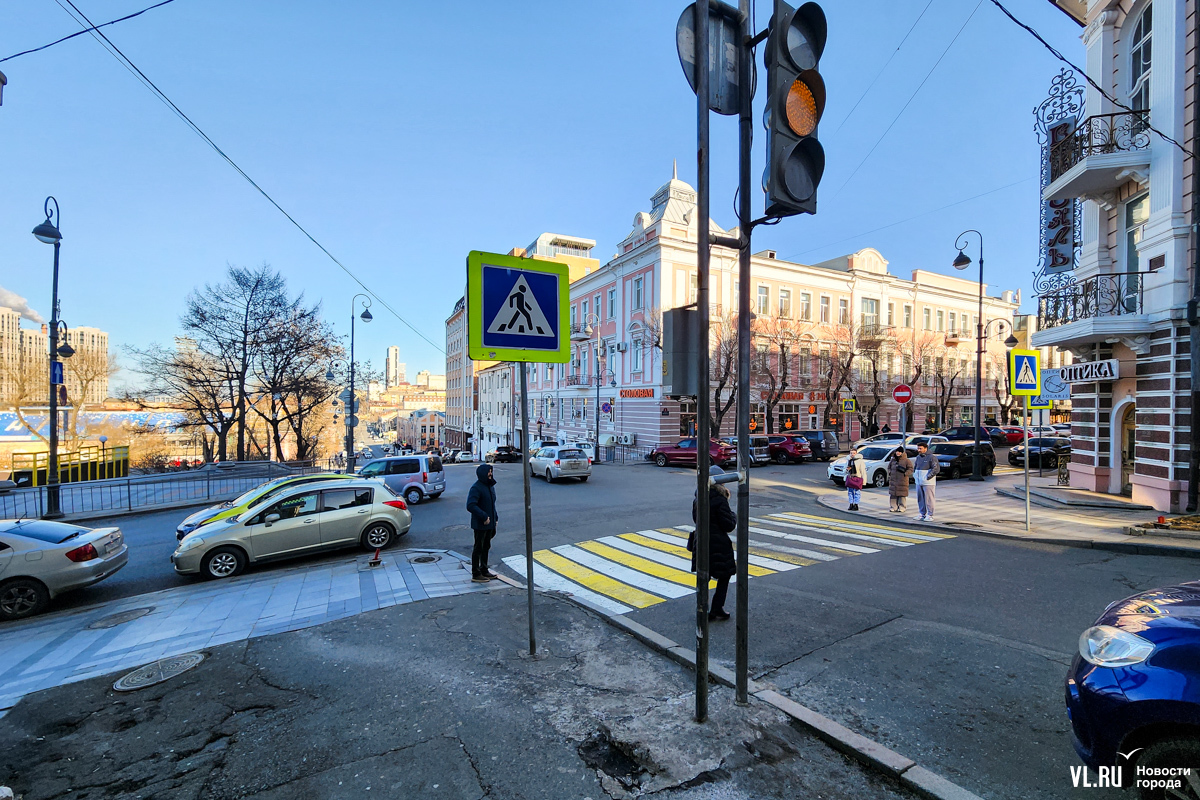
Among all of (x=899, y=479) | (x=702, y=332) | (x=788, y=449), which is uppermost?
(x=702, y=332)

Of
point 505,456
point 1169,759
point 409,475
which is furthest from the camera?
point 505,456

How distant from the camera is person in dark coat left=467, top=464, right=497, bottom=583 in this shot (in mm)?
7883

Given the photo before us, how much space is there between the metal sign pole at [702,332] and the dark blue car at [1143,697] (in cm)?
216

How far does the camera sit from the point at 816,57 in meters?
3.25

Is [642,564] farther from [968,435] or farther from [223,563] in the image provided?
[968,435]

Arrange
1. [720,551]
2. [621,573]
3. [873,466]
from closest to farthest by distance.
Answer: [720,551] < [621,573] < [873,466]

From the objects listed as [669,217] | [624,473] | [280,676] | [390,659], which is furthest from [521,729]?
[669,217]

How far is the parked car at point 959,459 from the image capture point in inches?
840

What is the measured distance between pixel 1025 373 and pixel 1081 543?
3.40 meters

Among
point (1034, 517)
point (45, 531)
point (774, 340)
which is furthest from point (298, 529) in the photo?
point (774, 340)

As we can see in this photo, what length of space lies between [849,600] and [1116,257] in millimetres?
14852

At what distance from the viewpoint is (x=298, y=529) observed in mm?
9555

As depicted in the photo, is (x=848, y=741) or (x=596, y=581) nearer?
(x=848, y=741)

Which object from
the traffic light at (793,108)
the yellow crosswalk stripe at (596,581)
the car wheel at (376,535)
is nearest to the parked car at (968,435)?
the yellow crosswalk stripe at (596,581)
